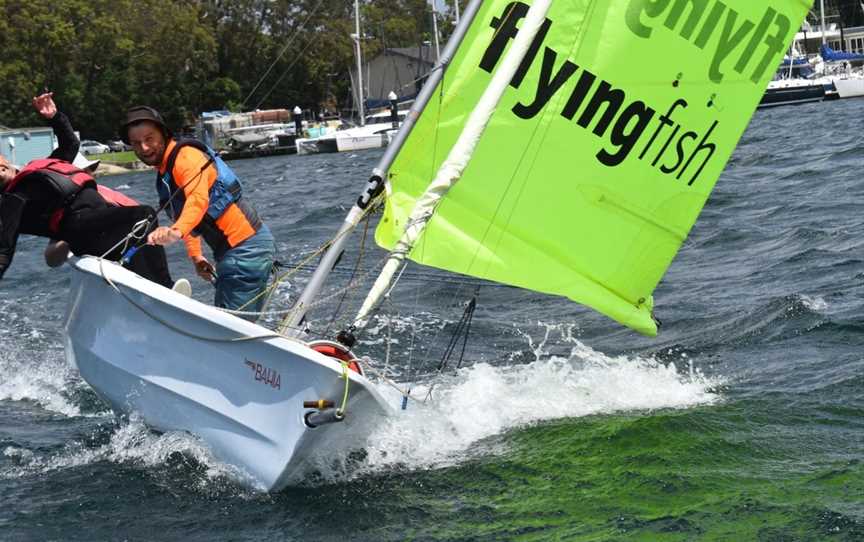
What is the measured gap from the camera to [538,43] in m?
5.90

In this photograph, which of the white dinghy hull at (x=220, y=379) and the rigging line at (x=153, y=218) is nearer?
the white dinghy hull at (x=220, y=379)

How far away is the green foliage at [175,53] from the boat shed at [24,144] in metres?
10.2

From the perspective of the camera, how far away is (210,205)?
241 inches

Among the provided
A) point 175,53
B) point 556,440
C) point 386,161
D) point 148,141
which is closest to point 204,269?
point 148,141

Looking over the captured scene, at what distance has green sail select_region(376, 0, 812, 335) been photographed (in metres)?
5.95

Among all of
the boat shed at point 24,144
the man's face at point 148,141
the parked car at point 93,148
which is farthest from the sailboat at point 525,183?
the parked car at point 93,148

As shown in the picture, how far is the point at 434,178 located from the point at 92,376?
2166mm

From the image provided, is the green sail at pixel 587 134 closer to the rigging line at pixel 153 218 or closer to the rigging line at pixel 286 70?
the rigging line at pixel 153 218

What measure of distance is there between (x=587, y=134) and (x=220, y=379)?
2157 millimetres

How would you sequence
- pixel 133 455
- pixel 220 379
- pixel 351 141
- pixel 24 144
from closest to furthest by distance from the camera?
pixel 220 379 < pixel 133 455 < pixel 24 144 < pixel 351 141

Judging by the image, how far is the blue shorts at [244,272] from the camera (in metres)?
6.23

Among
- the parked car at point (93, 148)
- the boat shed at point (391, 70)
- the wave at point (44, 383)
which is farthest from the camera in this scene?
the boat shed at point (391, 70)

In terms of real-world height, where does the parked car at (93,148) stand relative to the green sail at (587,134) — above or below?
below

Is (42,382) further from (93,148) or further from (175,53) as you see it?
(175,53)
